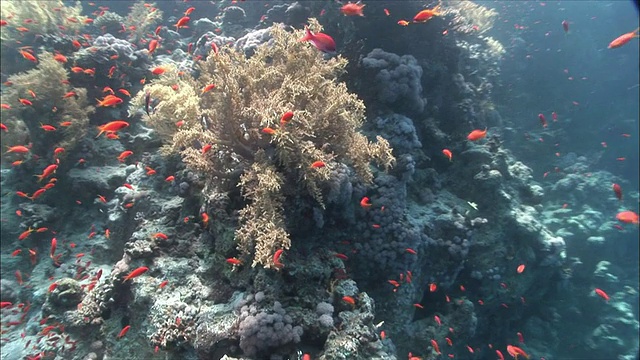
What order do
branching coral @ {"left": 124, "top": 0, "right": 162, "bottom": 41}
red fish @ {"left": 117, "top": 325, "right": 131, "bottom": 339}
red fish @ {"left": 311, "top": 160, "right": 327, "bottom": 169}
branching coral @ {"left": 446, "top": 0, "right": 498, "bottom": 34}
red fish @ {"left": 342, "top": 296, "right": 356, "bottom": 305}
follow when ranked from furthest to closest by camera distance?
1. branching coral @ {"left": 446, "top": 0, "right": 498, "bottom": 34}
2. branching coral @ {"left": 124, "top": 0, "right": 162, "bottom": 41}
3. red fish @ {"left": 117, "top": 325, "right": 131, "bottom": 339}
4. red fish @ {"left": 342, "top": 296, "right": 356, "bottom": 305}
5. red fish @ {"left": 311, "top": 160, "right": 327, "bottom": 169}

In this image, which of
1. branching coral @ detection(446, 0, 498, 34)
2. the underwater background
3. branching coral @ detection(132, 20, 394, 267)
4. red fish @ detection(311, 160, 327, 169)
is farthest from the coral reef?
branching coral @ detection(446, 0, 498, 34)

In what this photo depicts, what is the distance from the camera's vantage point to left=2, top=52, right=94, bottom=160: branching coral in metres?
7.61

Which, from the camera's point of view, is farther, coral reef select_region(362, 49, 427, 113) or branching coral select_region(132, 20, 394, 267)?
coral reef select_region(362, 49, 427, 113)

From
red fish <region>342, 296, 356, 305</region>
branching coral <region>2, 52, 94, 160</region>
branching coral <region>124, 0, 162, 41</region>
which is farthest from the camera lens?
branching coral <region>124, 0, 162, 41</region>

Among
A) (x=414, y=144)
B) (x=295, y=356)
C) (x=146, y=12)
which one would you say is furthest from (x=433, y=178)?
(x=146, y=12)

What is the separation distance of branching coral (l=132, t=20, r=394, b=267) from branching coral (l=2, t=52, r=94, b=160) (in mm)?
3445

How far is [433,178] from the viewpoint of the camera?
8.34 metres

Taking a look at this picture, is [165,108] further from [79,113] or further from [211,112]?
[79,113]

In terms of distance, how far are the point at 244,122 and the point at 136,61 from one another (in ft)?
21.4

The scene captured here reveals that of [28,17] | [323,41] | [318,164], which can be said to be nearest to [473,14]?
[323,41]

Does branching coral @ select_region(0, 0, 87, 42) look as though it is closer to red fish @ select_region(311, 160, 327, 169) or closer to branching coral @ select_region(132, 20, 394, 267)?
branching coral @ select_region(132, 20, 394, 267)

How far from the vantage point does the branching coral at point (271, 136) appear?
446 cm

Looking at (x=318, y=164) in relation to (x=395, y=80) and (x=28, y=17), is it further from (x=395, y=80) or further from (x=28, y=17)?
(x=28, y=17)

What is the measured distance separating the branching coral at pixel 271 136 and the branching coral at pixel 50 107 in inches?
136
